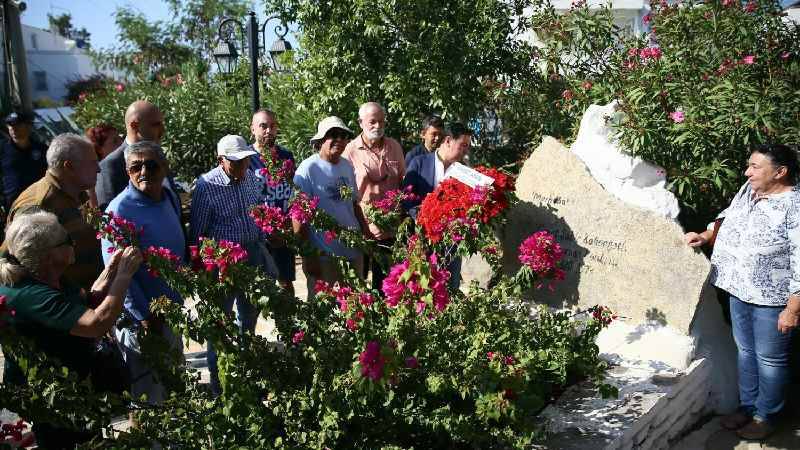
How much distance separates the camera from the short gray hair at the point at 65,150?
3328mm

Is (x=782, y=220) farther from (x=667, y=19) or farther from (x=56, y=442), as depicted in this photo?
(x=56, y=442)

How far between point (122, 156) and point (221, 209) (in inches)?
35.5

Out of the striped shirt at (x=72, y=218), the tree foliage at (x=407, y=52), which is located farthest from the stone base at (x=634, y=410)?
the tree foliage at (x=407, y=52)

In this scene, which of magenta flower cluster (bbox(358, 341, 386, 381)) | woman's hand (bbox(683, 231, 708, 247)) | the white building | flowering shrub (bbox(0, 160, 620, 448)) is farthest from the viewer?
the white building

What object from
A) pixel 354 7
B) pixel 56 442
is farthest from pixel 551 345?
pixel 354 7

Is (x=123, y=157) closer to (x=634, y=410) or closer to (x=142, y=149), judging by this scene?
(x=142, y=149)

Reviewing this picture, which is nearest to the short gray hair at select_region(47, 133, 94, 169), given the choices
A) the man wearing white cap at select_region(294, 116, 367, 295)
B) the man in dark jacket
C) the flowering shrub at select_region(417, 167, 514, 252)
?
the man wearing white cap at select_region(294, 116, 367, 295)

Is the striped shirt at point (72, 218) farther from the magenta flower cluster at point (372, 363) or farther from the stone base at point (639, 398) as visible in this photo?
the stone base at point (639, 398)

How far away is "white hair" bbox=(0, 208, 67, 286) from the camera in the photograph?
2.50m

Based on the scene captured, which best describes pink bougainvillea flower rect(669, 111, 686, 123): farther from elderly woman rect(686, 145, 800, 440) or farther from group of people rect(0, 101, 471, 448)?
group of people rect(0, 101, 471, 448)

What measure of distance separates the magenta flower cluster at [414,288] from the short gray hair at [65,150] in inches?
73.2

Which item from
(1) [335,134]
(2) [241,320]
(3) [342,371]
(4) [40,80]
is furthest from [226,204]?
(4) [40,80]

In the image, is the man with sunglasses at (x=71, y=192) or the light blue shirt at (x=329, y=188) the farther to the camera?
the light blue shirt at (x=329, y=188)

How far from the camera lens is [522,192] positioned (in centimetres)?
464
